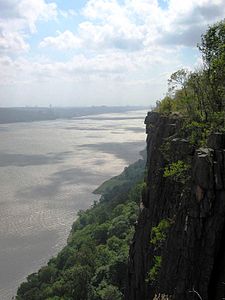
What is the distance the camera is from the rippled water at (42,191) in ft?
141

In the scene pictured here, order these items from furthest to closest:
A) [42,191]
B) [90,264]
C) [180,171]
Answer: [42,191] < [90,264] < [180,171]

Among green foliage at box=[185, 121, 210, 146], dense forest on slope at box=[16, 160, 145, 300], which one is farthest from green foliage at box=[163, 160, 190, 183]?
dense forest on slope at box=[16, 160, 145, 300]

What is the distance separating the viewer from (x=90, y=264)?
36.3 meters

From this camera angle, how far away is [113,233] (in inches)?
1633

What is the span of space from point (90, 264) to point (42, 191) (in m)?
30.8

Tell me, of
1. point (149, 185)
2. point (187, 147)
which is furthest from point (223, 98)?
point (149, 185)

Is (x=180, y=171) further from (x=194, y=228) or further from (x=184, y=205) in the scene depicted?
(x=194, y=228)

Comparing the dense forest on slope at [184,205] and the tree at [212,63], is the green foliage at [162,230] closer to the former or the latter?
the dense forest on slope at [184,205]

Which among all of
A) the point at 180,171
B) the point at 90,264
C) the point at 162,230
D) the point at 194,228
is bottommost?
the point at 90,264

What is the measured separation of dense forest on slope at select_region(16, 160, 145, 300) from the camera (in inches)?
1224

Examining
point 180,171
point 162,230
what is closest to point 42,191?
point 162,230

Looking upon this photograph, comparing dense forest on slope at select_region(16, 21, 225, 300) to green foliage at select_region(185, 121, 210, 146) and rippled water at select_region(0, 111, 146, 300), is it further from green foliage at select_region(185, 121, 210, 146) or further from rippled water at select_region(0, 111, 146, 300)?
rippled water at select_region(0, 111, 146, 300)

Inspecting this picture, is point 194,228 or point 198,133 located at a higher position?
point 198,133

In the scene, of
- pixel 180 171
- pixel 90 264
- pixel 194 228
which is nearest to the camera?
pixel 194 228
